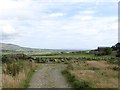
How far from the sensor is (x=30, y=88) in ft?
56.3

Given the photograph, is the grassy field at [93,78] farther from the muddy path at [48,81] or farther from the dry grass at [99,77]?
the muddy path at [48,81]

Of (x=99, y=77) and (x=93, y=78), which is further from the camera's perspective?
(x=99, y=77)

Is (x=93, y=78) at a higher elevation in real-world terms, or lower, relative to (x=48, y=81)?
higher

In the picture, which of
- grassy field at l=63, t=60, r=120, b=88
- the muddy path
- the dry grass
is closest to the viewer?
the dry grass

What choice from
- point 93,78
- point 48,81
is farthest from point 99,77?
point 48,81

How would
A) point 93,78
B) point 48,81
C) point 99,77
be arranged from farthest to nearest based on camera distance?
1. point 48,81
2. point 99,77
3. point 93,78

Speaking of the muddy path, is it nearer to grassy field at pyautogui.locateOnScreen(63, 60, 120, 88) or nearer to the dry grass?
grassy field at pyautogui.locateOnScreen(63, 60, 120, 88)

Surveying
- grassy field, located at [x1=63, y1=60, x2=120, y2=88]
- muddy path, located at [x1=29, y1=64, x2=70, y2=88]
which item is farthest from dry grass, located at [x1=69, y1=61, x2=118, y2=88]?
muddy path, located at [x1=29, y1=64, x2=70, y2=88]

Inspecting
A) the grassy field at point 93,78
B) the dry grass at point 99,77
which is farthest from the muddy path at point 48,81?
the dry grass at point 99,77

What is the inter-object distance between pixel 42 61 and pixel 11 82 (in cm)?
3686

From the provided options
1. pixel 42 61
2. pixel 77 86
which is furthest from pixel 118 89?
pixel 42 61

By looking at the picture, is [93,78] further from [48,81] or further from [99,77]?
[48,81]

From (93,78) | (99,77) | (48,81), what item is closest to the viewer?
(93,78)

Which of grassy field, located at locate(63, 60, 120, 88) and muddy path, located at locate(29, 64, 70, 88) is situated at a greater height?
grassy field, located at locate(63, 60, 120, 88)
